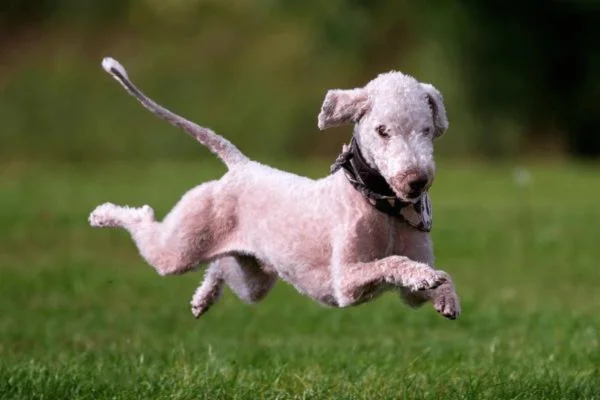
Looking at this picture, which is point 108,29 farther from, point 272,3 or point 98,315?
point 98,315

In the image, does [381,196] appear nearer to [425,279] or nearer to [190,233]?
[425,279]

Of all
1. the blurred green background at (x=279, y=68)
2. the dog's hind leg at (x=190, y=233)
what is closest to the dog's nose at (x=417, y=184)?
the dog's hind leg at (x=190, y=233)

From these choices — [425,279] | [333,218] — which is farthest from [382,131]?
[425,279]

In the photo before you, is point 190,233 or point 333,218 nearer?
point 333,218

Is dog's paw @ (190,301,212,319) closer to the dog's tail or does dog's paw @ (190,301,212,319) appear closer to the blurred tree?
the dog's tail

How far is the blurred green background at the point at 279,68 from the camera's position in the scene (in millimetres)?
28953

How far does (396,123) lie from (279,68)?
2995cm

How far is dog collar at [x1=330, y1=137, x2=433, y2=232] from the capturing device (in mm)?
4891

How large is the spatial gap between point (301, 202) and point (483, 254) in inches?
401

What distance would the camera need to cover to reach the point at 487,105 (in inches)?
1141

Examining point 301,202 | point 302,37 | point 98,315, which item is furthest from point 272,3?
point 301,202

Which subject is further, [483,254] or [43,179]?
[43,179]

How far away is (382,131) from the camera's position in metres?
4.75

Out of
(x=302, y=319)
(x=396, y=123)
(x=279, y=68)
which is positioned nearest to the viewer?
(x=396, y=123)
